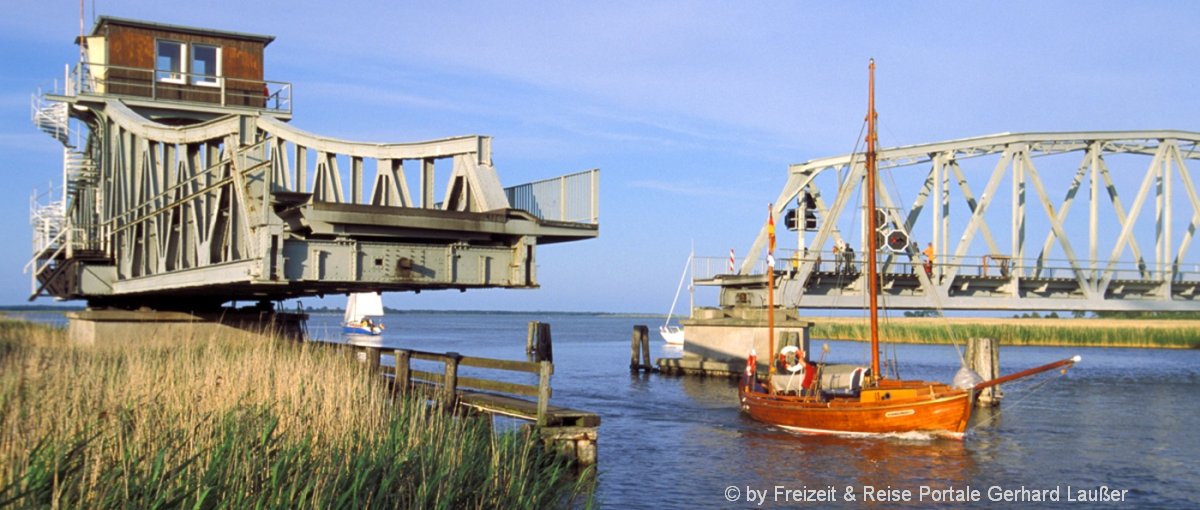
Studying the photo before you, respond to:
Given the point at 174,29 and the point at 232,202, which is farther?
the point at 174,29

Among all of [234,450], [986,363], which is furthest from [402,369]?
[986,363]

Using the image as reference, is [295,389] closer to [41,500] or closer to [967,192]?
[41,500]

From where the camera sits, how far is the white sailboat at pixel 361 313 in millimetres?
93875

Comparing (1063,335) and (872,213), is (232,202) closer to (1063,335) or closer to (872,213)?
(872,213)

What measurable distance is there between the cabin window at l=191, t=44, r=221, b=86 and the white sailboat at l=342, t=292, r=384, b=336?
203ft

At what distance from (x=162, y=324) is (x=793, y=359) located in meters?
17.5

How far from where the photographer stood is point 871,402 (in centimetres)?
2425

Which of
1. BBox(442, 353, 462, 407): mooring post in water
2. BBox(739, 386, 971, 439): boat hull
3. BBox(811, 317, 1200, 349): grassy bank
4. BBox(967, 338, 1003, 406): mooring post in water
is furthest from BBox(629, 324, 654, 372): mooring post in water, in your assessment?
BBox(442, 353, 462, 407): mooring post in water

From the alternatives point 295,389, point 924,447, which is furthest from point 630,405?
point 295,389

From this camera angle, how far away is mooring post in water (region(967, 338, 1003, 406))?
110ft

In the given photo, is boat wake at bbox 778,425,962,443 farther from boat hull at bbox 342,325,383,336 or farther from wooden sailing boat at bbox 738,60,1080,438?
boat hull at bbox 342,325,383,336

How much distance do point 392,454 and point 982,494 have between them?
1138 centimetres

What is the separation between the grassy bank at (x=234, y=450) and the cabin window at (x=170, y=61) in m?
16.4

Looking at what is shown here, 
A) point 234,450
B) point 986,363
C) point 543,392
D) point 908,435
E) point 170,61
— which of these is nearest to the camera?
point 234,450
